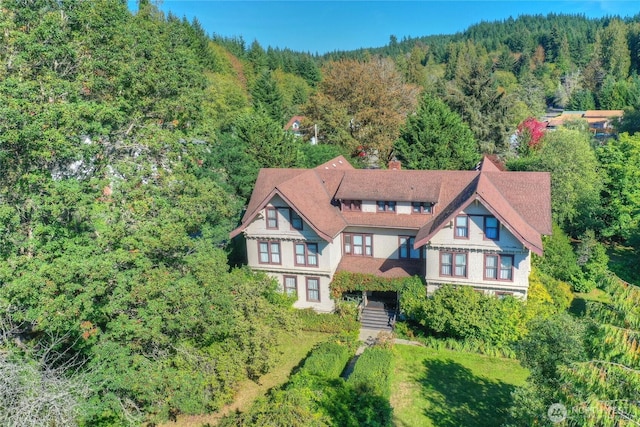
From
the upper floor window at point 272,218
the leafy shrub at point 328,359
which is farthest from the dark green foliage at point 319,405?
the upper floor window at point 272,218

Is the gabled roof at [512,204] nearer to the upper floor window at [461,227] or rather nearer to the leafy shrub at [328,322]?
the upper floor window at [461,227]

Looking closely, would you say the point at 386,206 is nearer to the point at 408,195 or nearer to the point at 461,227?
the point at 408,195

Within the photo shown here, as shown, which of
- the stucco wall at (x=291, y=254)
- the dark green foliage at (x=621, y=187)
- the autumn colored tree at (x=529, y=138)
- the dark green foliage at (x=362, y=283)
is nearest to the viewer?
the dark green foliage at (x=362, y=283)

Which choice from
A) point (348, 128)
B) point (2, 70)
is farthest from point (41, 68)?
point (348, 128)

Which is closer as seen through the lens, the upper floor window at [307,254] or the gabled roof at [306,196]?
the gabled roof at [306,196]

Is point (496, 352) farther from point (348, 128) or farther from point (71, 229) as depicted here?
point (348, 128)

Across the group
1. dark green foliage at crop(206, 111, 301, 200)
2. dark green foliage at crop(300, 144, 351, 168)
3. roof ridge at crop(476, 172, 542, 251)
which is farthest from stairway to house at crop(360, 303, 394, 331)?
dark green foliage at crop(300, 144, 351, 168)
